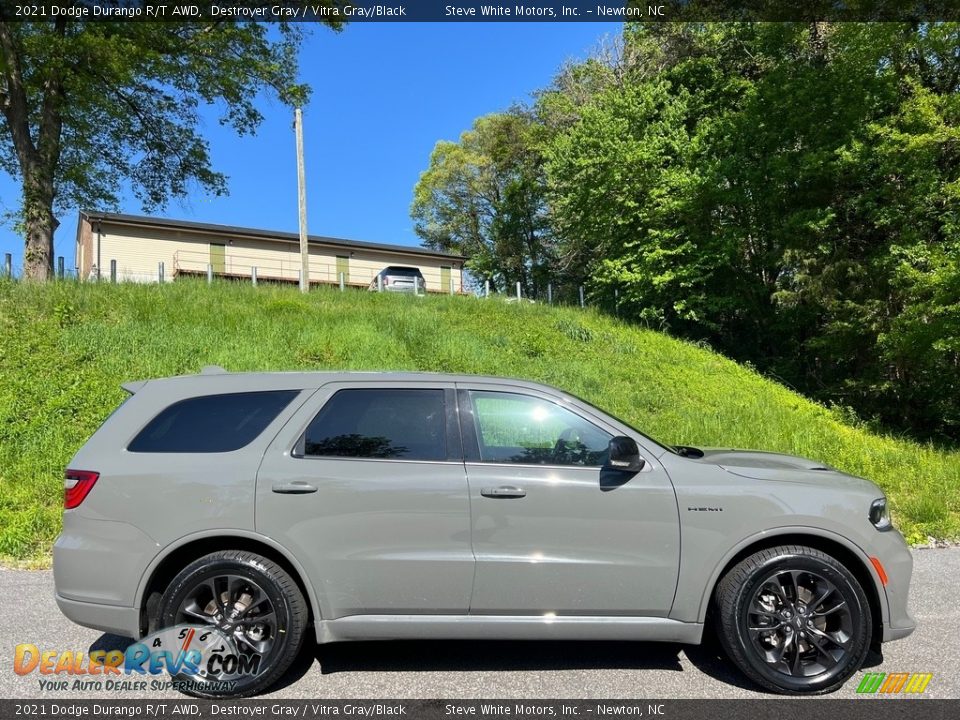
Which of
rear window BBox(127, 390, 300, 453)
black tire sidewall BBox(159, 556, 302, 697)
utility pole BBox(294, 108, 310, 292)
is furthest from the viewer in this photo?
utility pole BBox(294, 108, 310, 292)

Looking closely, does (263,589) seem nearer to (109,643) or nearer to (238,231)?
(109,643)

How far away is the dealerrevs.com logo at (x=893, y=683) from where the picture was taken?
10.5 feet

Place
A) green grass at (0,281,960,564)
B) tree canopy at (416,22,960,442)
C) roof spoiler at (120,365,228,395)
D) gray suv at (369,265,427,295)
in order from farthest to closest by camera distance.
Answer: gray suv at (369,265,427,295), tree canopy at (416,22,960,442), green grass at (0,281,960,564), roof spoiler at (120,365,228,395)

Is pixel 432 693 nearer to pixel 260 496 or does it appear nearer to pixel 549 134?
pixel 260 496

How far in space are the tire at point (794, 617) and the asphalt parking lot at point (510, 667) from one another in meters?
0.17

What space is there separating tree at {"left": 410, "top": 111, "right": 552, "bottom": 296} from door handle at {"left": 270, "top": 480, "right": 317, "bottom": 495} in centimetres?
3356

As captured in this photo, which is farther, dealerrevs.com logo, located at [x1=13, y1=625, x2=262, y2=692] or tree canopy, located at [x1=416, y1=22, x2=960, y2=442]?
tree canopy, located at [x1=416, y1=22, x2=960, y2=442]

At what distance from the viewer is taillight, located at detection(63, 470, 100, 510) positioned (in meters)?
3.28

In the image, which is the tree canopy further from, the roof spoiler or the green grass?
the roof spoiler

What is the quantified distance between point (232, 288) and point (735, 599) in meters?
13.9

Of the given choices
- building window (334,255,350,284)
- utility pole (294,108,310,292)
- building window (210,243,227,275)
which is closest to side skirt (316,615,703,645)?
utility pole (294,108,310,292)

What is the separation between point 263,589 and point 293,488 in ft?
1.81

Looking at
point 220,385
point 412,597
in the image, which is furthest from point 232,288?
point 412,597

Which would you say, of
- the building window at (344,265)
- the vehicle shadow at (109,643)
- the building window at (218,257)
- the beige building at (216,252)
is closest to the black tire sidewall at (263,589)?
the vehicle shadow at (109,643)
